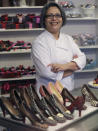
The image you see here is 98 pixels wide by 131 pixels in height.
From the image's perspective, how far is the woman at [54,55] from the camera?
2938 mm

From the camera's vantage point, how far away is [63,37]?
3238 mm

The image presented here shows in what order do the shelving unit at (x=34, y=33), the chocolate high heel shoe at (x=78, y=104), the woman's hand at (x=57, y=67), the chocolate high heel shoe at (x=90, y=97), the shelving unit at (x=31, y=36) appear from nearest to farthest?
the chocolate high heel shoe at (x=78, y=104), the chocolate high heel shoe at (x=90, y=97), the woman's hand at (x=57, y=67), the shelving unit at (x=31, y=36), the shelving unit at (x=34, y=33)

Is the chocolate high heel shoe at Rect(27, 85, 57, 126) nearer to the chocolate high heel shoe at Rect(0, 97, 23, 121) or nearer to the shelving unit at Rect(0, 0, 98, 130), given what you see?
the chocolate high heel shoe at Rect(0, 97, 23, 121)

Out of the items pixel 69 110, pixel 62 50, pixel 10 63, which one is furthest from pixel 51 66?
pixel 10 63

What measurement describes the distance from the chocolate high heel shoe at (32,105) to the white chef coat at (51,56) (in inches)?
36.6

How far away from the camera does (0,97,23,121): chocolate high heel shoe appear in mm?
1780

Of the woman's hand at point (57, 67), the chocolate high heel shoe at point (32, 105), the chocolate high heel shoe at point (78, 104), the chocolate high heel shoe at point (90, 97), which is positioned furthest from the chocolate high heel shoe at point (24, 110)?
the woman's hand at point (57, 67)

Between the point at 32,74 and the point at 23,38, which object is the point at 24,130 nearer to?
the point at 32,74

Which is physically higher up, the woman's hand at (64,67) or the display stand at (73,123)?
the woman's hand at (64,67)

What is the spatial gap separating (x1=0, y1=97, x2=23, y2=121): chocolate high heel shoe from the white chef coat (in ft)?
3.34

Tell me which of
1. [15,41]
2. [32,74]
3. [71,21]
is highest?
[71,21]

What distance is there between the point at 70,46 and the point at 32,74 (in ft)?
6.43

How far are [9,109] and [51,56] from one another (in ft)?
4.29

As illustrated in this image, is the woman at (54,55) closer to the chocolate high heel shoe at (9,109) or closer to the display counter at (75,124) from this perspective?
the display counter at (75,124)
